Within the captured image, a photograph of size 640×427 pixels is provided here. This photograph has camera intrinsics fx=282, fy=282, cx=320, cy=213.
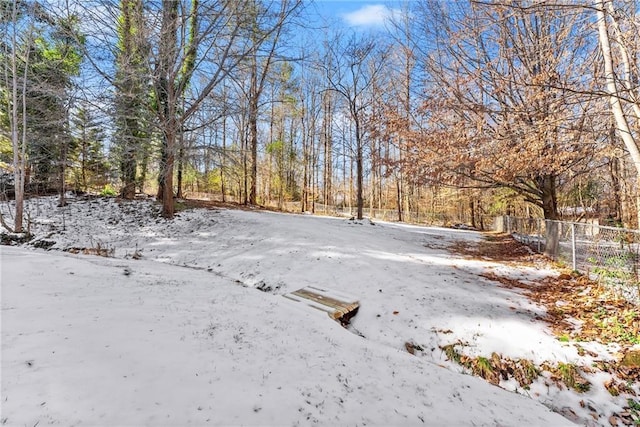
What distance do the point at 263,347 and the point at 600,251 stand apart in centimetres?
635

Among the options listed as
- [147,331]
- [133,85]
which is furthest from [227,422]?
[133,85]

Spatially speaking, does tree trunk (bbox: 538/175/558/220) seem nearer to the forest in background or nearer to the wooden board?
the forest in background

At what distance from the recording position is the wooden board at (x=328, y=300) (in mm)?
4371

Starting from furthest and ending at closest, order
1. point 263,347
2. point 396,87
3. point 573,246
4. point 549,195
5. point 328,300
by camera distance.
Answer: point 396,87, point 549,195, point 573,246, point 328,300, point 263,347

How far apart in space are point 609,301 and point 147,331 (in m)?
6.56

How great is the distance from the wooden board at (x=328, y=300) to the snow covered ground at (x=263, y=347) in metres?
0.19

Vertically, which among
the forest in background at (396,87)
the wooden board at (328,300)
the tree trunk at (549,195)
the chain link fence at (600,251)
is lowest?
the wooden board at (328,300)

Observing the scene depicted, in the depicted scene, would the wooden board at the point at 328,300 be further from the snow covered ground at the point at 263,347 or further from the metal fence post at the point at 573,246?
the metal fence post at the point at 573,246

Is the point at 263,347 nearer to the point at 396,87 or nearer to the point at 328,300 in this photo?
the point at 328,300

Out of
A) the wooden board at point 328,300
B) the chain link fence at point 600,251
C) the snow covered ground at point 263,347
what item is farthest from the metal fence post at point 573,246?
the wooden board at point 328,300

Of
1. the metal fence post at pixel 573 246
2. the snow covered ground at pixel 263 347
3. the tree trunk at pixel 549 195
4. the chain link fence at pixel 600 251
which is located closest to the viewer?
the snow covered ground at pixel 263 347

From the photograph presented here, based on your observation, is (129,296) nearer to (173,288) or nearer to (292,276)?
(173,288)

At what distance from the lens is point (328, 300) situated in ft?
15.6

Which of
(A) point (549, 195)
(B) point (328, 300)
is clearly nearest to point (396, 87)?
(A) point (549, 195)
